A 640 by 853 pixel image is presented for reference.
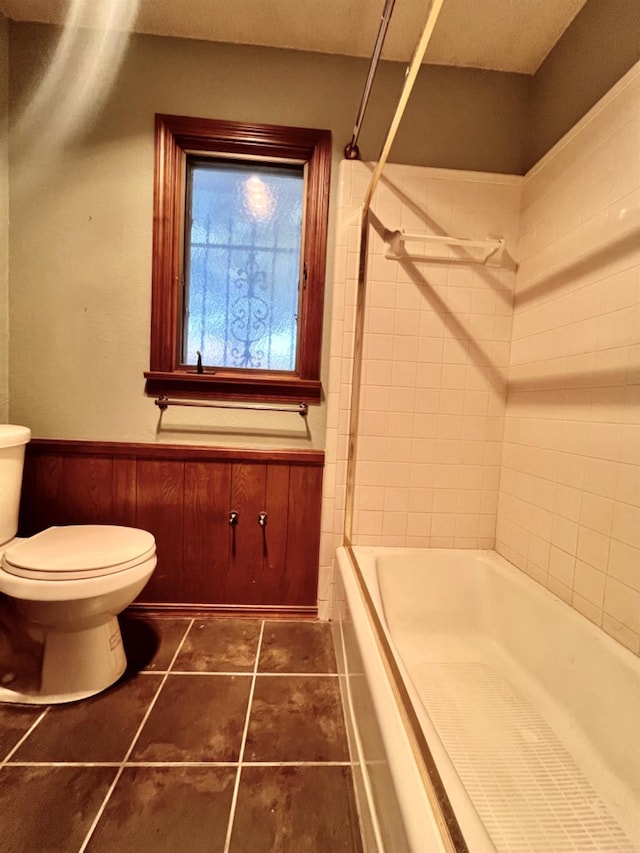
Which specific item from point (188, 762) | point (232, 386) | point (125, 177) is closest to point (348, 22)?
point (125, 177)

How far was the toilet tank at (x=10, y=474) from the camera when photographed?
1.29 m

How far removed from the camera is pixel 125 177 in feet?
5.02

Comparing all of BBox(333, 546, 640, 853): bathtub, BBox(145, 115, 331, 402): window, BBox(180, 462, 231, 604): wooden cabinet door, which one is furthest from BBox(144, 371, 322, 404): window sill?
BBox(333, 546, 640, 853): bathtub

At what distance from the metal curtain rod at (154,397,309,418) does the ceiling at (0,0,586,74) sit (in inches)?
55.7

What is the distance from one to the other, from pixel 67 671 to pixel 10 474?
682 millimetres

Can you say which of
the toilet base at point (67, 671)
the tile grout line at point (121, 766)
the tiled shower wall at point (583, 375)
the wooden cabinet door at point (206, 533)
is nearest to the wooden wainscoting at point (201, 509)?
the wooden cabinet door at point (206, 533)

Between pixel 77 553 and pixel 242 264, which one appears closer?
pixel 77 553

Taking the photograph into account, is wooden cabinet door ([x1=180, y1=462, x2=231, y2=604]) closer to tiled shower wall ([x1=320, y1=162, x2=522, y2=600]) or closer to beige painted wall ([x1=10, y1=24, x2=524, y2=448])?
beige painted wall ([x1=10, y1=24, x2=524, y2=448])

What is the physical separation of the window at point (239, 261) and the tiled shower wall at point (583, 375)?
33.0 inches

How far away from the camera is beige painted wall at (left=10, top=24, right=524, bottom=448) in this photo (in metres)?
1.50

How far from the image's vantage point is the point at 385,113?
1.55 meters

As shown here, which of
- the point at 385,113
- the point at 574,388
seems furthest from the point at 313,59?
the point at 574,388

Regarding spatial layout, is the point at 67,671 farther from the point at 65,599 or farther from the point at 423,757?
the point at 423,757

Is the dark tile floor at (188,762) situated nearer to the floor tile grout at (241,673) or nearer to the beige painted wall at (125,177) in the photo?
the floor tile grout at (241,673)
